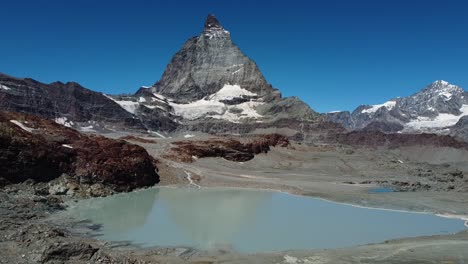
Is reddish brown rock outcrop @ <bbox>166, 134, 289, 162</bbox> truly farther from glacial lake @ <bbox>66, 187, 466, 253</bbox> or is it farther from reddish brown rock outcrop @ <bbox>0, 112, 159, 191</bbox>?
glacial lake @ <bbox>66, 187, 466, 253</bbox>

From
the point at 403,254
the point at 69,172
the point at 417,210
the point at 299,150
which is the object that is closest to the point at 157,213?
the point at 69,172

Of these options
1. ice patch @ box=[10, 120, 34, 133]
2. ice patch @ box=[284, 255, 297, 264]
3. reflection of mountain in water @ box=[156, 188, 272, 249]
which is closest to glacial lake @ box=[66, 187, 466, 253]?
→ reflection of mountain in water @ box=[156, 188, 272, 249]

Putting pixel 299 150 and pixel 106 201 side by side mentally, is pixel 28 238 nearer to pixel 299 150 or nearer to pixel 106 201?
pixel 106 201

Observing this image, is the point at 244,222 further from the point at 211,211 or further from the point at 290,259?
the point at 290,259

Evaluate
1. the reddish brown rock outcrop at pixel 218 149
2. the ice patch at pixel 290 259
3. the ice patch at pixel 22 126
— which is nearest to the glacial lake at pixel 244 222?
the ice patch at pixel 290 259

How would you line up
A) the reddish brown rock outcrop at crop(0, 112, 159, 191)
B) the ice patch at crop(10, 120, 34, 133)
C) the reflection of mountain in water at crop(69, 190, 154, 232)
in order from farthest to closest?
the ice patch at crop(10, 120, 34, 133), the reddish brown rock outcrop at crop(0, 112, 159, 191), the reflection of mountain in water at crop(69, 190, 154, 232)
